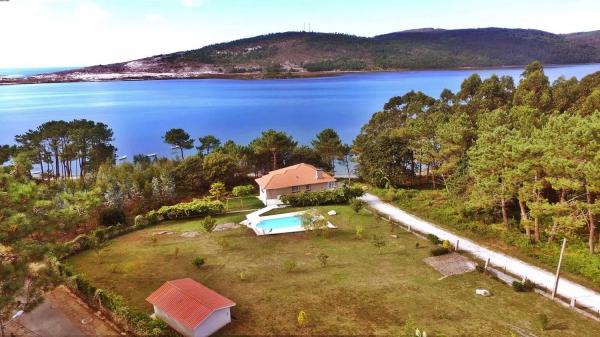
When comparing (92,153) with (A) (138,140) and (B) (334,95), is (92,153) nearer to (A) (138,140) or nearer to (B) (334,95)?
(A) (138,140)

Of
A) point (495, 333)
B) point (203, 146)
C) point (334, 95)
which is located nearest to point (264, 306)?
point (495, 333)

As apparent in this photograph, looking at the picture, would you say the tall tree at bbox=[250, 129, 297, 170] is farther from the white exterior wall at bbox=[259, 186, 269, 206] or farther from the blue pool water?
the blue pool water

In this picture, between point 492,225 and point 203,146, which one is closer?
point 492,225

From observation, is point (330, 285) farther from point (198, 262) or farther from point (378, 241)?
point (198, 262)

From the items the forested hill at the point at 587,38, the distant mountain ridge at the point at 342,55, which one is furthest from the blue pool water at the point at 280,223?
the forested hill at the point at 587,38

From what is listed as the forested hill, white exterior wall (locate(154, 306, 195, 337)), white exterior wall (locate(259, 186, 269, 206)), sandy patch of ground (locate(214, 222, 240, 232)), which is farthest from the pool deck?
the forested hill

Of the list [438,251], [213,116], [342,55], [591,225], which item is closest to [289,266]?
[438,251]

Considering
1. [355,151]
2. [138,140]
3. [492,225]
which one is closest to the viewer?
[492,225]
